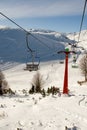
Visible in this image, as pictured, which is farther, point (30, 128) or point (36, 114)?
point (36, 114)

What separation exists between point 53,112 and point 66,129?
3.09 m

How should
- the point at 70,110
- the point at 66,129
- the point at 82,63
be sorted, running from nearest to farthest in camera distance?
the point at 66,129 < the point at 70,110 < the point at 82,63

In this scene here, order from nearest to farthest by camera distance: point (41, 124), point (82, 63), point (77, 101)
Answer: point (41, 124)
point (77, 101)
point (82, 63)

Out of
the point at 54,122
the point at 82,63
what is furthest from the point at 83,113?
the point at 82,63

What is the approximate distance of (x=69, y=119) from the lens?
12.2 meters

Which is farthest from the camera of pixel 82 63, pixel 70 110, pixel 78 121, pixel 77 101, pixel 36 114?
pixel 82 63

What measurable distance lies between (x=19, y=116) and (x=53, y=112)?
1.78 m

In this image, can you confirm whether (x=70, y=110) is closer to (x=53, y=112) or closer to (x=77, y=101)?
(x=53, y=112)

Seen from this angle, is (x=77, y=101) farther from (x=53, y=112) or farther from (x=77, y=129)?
(x=77, y=129)

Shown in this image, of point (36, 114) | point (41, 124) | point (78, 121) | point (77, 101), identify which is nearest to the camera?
point (41, 124)

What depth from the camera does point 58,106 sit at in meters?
15.2

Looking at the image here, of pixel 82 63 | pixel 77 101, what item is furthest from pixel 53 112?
pixel 82 63

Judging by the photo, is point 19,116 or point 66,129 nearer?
point 66,129

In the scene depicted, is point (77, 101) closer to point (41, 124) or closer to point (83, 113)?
point (83, 113)
